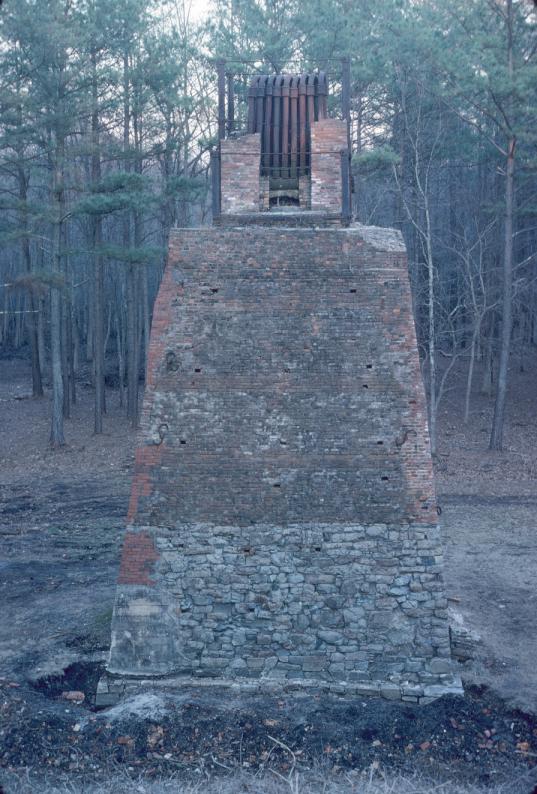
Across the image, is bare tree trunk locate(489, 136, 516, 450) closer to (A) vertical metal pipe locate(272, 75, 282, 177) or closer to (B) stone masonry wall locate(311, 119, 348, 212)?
(A) vertical metal pipe locate(272, 75, 282, 177)

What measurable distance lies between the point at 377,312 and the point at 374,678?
4299 millimetres

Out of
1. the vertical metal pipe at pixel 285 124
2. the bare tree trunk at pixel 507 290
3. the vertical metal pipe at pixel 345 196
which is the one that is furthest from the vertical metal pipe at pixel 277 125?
the bare tree trunk at pixel 507 290

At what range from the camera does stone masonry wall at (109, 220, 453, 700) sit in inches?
329

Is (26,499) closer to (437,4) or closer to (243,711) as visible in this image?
(243,711)

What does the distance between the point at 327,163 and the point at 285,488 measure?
4.44m

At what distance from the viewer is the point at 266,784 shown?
683 centimetres

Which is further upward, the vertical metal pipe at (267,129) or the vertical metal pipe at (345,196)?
the vertical metal pipe at (267,129)

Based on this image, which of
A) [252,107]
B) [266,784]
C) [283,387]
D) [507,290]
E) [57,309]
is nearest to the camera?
[266,784]

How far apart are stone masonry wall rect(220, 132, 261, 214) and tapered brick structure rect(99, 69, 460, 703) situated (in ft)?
4.03

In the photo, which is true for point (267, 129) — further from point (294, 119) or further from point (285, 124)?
point (294, 119)

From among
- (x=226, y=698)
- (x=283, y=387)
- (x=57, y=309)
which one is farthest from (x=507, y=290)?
(x=226, y=698)

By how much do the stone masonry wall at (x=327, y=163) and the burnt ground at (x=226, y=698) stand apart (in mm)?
6259

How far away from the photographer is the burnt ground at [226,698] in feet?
24.0

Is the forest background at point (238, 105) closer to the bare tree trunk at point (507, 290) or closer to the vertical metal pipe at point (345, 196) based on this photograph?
the bare tree trunk at point (507, 290)
